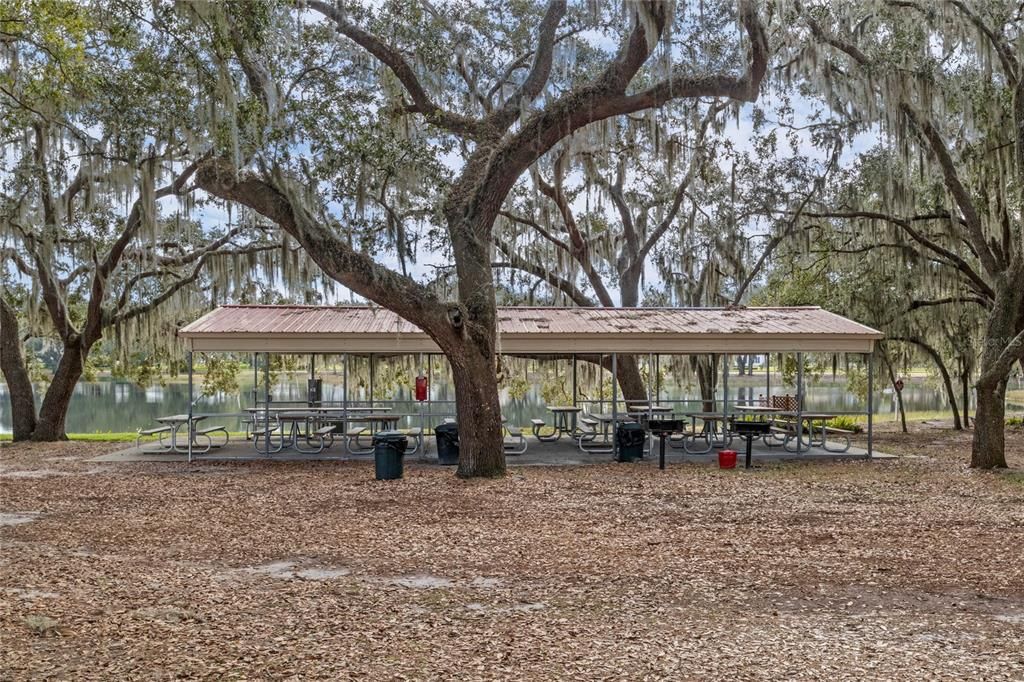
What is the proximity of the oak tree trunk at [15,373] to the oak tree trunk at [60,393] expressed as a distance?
302mm

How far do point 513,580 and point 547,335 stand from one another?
27.8 ft

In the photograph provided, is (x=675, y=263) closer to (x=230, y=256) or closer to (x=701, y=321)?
(x=701, y=321)

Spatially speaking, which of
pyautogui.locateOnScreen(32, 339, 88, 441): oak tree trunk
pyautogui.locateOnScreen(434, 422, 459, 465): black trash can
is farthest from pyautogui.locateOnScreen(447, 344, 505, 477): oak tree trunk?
pyautogui.locateOnScreen(32, 339, 88, 441): oak tree trunk

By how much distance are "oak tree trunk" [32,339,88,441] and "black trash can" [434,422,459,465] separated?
30.1 feet

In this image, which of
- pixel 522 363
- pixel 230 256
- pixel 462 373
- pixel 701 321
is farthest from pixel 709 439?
pixel 230 256

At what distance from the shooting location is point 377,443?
11.9 meters

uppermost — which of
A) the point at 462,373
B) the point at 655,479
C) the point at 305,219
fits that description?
the point at 305,219

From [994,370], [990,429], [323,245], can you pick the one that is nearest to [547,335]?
[323,245]

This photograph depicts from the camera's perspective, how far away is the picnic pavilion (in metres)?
14.4

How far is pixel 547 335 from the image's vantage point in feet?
48.0

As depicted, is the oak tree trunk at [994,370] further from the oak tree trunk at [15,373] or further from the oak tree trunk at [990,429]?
the oak tree trunk at [15,373]

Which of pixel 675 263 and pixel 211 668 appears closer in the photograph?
pixel 211 668

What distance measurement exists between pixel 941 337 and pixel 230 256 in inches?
684

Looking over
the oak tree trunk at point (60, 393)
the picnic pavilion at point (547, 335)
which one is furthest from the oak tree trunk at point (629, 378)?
the oak tree trunk at point (60, 393)
